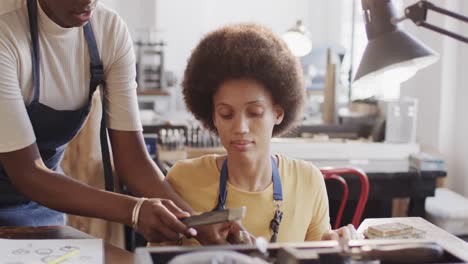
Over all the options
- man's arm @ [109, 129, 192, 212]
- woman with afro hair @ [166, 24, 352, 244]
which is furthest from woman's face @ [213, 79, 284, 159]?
man's arm @ [109, 129, 192, 212]

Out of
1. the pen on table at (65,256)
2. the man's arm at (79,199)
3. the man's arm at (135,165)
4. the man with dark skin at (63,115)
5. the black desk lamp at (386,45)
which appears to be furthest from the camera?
the man's arm at (135,165)

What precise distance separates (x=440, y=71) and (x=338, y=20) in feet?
13.7

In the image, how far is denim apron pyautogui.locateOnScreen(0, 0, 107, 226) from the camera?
5.91ft

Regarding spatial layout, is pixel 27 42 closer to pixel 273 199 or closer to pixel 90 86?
pixel 90 86

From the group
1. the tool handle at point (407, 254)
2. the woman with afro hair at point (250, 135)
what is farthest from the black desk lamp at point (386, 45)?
the woman with afro hair at point (250, 135)

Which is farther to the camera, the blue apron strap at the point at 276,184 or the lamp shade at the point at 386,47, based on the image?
the blue apron strap at the point at 276,184

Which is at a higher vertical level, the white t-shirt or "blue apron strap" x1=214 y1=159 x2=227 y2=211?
the white t-shirt

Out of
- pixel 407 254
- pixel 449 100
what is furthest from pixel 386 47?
pixel 449 100

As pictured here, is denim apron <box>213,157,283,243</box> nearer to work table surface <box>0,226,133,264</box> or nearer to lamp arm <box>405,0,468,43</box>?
work table surface <box>0,226,133,264</box>


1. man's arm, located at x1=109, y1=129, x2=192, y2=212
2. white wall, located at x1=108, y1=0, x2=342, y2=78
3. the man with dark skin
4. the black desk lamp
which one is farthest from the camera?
white wall, located at x1=108, y1=0, x2=342, y2=78

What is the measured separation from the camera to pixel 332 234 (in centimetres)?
157

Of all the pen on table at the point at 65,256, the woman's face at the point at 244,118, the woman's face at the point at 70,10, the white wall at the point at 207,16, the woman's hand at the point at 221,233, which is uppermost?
the white wall at the point at 207,16

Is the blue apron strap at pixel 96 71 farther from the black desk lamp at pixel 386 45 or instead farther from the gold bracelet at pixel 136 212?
the black desk lamp at pixel 386 45

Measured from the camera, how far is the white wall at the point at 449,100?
15.1 feet
